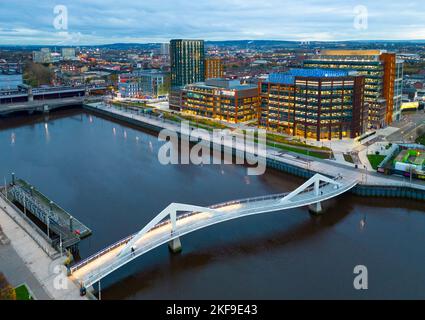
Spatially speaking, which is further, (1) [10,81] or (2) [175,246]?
(1) [10,81]

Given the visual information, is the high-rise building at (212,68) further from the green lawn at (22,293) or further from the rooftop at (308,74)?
the green lawn at (22,293)

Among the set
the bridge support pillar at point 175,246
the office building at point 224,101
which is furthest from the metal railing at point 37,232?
the office building at point 224,101

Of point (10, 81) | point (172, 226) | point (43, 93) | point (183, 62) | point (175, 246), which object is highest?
point (183, 62)

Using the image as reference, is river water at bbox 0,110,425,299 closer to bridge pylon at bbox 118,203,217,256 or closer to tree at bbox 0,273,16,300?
bridge pylon at bbox 118,203,217,256

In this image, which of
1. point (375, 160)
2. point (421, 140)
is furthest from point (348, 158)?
point (421, 140)

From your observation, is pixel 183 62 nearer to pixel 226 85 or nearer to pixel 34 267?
pixel 226 85
